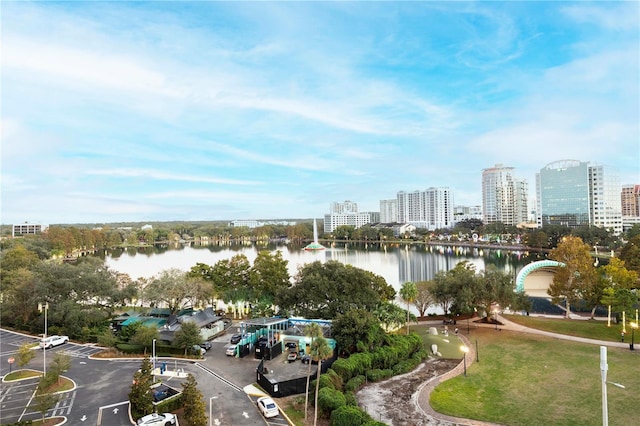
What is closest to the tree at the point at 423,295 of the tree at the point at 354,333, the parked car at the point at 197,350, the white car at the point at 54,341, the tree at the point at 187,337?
the tree at the point at 354,333

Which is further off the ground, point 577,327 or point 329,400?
point 329,400

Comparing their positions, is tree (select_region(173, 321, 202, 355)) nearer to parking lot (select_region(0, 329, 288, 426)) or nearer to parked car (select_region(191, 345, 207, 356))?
parked car (select_region(191, 345, 207, 356))

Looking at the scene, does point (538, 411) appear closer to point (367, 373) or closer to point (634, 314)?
point (367, 373)

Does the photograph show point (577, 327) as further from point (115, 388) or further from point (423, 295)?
point (115, 388)

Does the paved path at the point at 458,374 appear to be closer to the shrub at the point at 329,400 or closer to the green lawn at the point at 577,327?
the green lawn at the point at 577,327

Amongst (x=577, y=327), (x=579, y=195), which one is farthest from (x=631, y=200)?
(x=577, y=327)
